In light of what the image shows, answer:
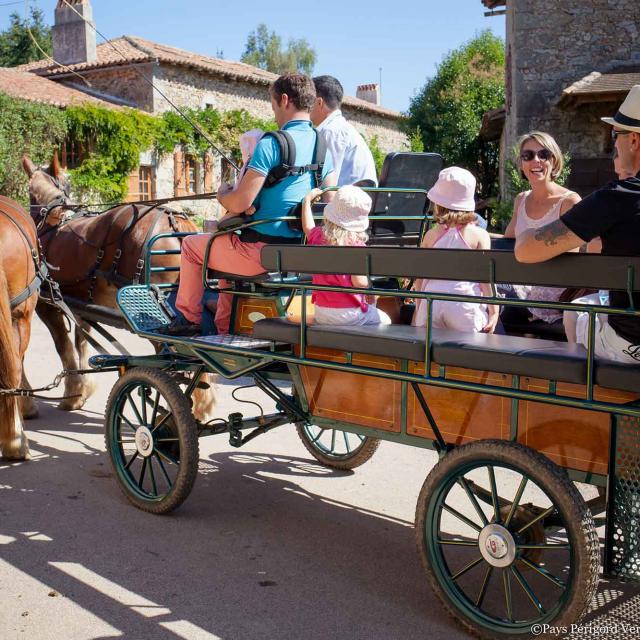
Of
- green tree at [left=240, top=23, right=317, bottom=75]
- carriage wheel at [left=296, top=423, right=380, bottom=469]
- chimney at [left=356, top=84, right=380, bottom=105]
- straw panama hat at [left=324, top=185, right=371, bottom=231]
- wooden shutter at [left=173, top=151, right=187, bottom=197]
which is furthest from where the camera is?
green tree at [left=240, top=23, right=317, bottom=75]

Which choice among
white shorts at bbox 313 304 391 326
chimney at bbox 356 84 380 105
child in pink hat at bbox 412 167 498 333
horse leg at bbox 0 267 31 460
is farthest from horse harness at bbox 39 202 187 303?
chimney at bbox 356 84 380 105

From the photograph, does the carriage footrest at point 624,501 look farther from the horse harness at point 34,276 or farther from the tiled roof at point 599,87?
the tiled roof at point 599,87

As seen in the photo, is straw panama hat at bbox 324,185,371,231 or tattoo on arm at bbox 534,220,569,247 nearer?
tattoo on arm at bbox 534,220,569,247

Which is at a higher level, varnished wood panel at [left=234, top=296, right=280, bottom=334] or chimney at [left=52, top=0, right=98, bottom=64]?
chimney at [left=52, top=0, right=98, bottom=64]

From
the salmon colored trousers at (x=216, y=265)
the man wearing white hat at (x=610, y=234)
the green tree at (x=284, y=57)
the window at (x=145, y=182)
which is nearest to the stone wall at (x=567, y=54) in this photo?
the salmon colored trousers at (x=216, y=265)

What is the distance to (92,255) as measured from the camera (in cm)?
702

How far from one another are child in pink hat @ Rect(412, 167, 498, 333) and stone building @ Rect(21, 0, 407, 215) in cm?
2334

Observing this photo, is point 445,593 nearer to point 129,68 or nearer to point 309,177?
point 309,177

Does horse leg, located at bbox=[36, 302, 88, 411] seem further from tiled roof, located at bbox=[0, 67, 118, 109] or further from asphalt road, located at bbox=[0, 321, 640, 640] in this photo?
tiled roof, located at bbox=[0, 67, 118, 109]

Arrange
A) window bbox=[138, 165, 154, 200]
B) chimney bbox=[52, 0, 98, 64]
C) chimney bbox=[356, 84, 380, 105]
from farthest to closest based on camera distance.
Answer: chimney bbox=[356, 84, 380, 105], chimney bbox=[52, 0, 98, 64], window bbox=[138, 165, 154, 200]

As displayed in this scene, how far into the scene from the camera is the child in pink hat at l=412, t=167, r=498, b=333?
385 centimetres

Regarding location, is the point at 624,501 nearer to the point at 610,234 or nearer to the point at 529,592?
the point at 529,592

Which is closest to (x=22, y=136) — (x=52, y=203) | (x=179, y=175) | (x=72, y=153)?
(x=72, y=153)

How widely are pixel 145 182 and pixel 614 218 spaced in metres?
25.5
